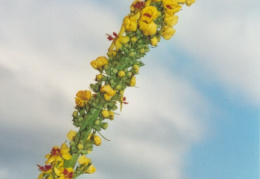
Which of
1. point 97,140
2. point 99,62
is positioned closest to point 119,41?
point 99,62

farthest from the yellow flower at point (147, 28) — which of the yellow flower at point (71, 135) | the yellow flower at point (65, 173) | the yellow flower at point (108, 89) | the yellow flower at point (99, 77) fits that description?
the yellow flower at point (65, 173)

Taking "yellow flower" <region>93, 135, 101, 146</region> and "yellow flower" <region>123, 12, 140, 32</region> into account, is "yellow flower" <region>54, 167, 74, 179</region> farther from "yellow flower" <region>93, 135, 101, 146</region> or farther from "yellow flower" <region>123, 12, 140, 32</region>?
"yellow flower" <region>123, 12, 140, 32</region>

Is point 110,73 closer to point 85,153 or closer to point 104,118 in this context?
point 104,118

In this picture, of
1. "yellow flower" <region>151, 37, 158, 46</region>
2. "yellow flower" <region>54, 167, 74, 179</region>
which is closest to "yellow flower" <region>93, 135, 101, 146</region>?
"yellow flower" <region>54, 167, 74, 179</region>

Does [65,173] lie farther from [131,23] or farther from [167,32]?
[167,32]

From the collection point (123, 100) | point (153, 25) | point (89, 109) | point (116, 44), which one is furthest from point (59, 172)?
point (153, 25)
